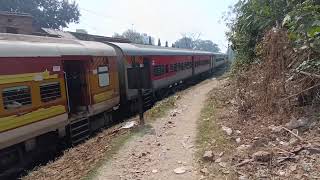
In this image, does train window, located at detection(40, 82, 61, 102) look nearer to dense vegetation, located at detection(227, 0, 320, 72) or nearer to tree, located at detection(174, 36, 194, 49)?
dense vegetation, located at detection(227, 0, 320, 72)

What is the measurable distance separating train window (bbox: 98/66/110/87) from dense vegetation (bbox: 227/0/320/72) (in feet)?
16.7

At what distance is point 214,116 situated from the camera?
1266 centimetres

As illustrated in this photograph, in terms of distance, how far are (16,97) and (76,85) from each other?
146 inches

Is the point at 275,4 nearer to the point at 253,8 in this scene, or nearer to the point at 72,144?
the point at 253,8

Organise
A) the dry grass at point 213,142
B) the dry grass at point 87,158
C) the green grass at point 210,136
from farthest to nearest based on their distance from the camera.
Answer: the green grass at point 210,136 → the dry grass at point 87,158 → the dry grass at point 213,142

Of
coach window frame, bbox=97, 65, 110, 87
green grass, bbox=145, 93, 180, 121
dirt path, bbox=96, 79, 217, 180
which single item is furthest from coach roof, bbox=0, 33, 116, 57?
dirt path, bbox=96, 79, 217, 180

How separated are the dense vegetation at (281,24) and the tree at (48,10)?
40674 millimetres

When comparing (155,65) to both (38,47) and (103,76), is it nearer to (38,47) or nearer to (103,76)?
(103,76)

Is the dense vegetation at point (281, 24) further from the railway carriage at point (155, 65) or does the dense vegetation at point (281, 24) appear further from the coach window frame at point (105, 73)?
the coach window frame at point (105, 73)

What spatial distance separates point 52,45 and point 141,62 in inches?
313


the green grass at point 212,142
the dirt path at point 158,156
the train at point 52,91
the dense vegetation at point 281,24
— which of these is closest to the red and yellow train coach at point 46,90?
the train at point 52,91

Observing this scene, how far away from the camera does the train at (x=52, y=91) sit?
9055 mm

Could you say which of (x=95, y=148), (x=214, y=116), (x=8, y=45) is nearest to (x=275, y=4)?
(x=214, y=116)

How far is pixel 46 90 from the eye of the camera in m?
10.3
